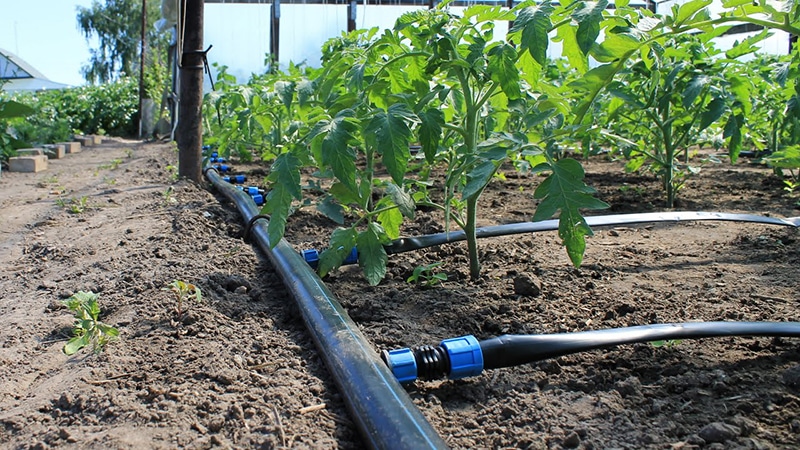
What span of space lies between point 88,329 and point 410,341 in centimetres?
88

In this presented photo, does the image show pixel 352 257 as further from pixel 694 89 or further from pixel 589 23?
pixel 694 89

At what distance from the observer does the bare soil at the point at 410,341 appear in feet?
4.39

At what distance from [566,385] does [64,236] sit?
2.92m

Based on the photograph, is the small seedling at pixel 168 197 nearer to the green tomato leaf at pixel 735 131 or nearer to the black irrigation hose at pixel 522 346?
the black irrigation hose at pixel 522 346

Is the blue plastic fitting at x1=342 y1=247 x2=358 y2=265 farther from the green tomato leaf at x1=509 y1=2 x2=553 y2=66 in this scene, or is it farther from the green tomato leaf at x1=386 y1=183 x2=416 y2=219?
the green tomato leaf at x1=509 y1=2 x2=553 y2=66

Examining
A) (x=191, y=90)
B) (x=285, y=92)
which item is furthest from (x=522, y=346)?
(x=191, y=90)

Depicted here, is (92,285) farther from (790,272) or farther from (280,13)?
(280,13)

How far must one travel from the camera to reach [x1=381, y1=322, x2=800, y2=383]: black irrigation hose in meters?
1.56

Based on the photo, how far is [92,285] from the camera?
2.36 m

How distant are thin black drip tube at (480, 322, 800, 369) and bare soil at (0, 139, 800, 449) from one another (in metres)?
0.05

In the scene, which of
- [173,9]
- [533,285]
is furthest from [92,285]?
[173,9]

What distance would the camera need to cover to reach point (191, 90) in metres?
4.85

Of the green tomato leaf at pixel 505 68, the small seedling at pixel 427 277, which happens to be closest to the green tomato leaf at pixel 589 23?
the green tomato leaf at pixel 505 68

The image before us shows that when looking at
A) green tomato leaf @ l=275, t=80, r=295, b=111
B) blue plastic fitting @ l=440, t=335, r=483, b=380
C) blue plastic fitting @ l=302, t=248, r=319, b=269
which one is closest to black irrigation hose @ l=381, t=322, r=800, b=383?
blue plastic fitting @ l=440, t=335, r=483, b=380
